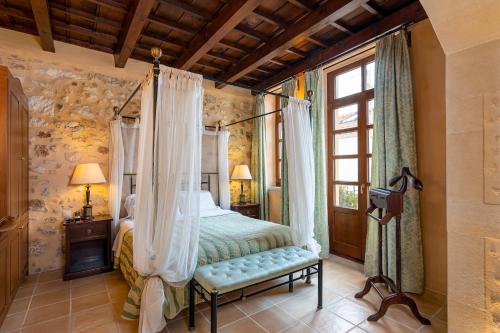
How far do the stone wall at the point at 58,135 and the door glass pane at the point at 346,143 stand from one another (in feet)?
11.1

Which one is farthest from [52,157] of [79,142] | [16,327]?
[16,327]

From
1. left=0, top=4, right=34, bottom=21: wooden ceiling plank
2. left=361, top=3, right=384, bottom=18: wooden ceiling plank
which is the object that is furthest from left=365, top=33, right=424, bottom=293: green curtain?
left=0, top=4, right=34, bottom=21: wooden ceiling plank

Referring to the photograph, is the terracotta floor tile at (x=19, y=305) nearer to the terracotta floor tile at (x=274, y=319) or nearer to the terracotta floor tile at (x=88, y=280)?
the terracotta floor tile at (x=88, y=280)

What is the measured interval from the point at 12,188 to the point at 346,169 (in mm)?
3885

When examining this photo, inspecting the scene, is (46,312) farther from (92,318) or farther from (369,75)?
(369,75)

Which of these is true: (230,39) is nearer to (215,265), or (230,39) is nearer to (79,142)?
(79,142)

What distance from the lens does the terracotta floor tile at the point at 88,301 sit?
2.45m

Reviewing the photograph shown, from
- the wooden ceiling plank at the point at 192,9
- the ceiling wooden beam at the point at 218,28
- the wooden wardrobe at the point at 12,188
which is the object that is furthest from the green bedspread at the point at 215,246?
the wooden ceiling plank at the point at 192,9

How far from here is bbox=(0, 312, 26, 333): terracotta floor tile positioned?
211 cm

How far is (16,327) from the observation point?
2.13m

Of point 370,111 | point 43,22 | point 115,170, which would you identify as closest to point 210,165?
point 115,170

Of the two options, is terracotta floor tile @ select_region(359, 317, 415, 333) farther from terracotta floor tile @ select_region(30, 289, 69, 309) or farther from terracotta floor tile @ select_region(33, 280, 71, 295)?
terracotta floor tile @ select_region(33, 280, 71, 295)

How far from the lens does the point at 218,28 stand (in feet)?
9.37

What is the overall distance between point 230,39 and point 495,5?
299cm
